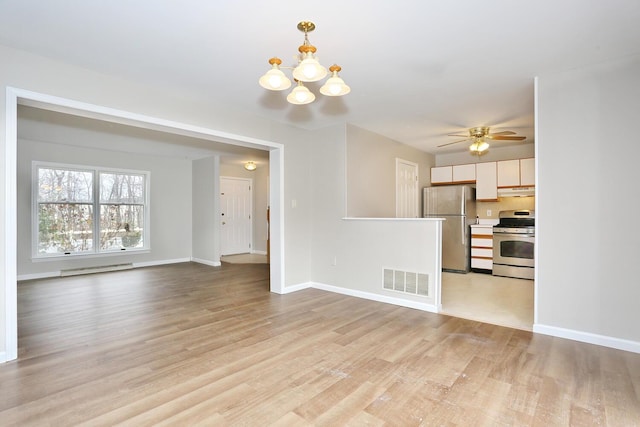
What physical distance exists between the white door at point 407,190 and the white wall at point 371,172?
0.45ft

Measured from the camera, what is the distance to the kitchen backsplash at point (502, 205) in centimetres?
595

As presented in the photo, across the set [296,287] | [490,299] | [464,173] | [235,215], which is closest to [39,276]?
[235,215]

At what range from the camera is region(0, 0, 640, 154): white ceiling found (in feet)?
6.55

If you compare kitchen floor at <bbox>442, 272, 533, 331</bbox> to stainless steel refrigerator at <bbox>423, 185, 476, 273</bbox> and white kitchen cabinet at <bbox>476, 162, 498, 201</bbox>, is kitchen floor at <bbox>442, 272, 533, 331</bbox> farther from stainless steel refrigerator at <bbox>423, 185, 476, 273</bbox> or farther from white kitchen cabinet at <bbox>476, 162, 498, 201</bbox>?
white kitchen cabinet at <bbox>476, 162, 498, 201</bbox>

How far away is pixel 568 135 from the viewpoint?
9.53 ft

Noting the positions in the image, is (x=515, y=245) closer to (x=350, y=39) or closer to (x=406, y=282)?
(x=406, y=282)

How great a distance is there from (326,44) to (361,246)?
2.67 meters

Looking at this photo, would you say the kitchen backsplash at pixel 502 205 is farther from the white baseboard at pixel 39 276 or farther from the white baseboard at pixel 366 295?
the white baseboard at pixel 39 276

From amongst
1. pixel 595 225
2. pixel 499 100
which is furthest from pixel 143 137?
pixel 595 225

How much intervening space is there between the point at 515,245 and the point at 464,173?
5.39ft

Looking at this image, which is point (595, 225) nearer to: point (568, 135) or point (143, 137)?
point (568, 135)

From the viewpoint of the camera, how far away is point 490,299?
4.18 m

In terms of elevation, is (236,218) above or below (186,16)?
below

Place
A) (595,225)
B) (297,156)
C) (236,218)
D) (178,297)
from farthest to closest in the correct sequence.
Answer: (236,218), (297,156), (178,297), (595,225)
